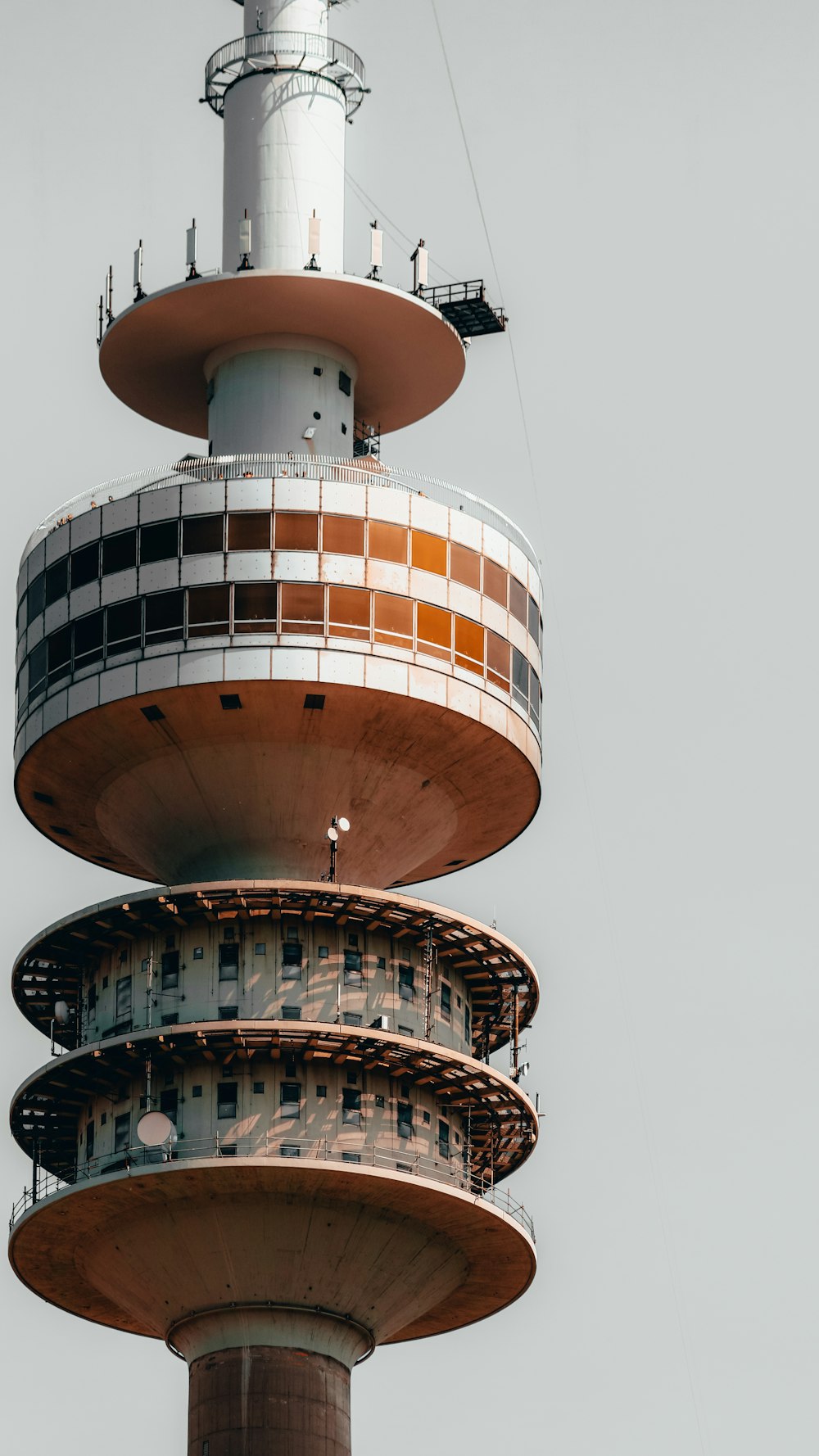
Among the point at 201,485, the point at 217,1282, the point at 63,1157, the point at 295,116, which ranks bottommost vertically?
the point at 217,1282

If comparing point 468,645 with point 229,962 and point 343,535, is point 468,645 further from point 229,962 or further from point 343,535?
point 229,962

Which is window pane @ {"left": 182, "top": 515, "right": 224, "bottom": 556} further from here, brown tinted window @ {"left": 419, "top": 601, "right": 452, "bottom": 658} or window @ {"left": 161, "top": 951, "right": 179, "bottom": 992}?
window @ {"left": 161, "top": 951, "right": 179, "bottom": 992}

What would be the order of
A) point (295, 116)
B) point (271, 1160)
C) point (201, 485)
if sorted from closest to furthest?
point (271, 1160) < point (201, 485) < point (295, 116)

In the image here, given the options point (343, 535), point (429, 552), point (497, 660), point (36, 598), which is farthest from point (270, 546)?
point (36, 598)

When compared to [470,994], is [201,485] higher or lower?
higher

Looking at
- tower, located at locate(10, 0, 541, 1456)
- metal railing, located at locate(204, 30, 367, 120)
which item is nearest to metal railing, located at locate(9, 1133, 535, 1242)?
tower, located at locate(10, 0, 541, 1456)

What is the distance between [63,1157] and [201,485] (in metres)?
19.8

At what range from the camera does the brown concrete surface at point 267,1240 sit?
8838 cm

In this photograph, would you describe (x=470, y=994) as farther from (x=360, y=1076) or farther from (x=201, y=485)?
(x=201, y=485)

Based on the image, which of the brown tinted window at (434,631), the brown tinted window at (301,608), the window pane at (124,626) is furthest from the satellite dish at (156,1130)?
the brown tinted window at (434,631)

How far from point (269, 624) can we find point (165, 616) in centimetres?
Answer: 310

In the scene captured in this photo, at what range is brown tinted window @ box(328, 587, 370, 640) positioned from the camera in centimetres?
9200

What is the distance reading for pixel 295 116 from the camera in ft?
332

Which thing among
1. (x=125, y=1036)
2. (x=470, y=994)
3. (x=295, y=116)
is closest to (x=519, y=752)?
(x=470, y=994)
